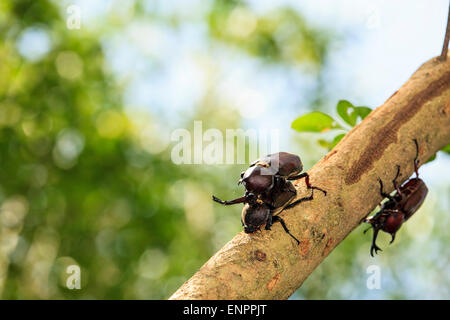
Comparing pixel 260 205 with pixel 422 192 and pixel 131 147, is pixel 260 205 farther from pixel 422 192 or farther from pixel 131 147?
pixel 131 147

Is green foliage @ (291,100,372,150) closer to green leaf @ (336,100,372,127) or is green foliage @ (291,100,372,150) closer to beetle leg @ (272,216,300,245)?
green leaf @ (336,100,372,127)

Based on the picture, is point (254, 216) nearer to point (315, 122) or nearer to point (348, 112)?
point (315, 122)

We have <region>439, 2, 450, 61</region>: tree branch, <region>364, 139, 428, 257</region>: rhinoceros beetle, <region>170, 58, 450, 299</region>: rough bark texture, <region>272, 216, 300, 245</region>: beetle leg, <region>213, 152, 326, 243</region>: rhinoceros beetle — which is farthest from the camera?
<region>364, 139, 428, 257</region>: rhinoceros beetle

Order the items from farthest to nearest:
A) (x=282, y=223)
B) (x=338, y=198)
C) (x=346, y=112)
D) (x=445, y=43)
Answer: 1. (x=346, y=112)
2. (x=445, y=43)
3. (x=338, y=198)
4. (x=282, y=223)

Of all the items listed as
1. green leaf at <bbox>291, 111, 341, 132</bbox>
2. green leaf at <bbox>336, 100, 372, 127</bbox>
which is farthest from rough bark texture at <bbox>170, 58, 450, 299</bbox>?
green leaf at <bbox>291, 111, 341, 132</bbox>

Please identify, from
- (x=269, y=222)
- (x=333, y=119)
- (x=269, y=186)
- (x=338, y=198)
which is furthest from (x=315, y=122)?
(x=269, y=222)
